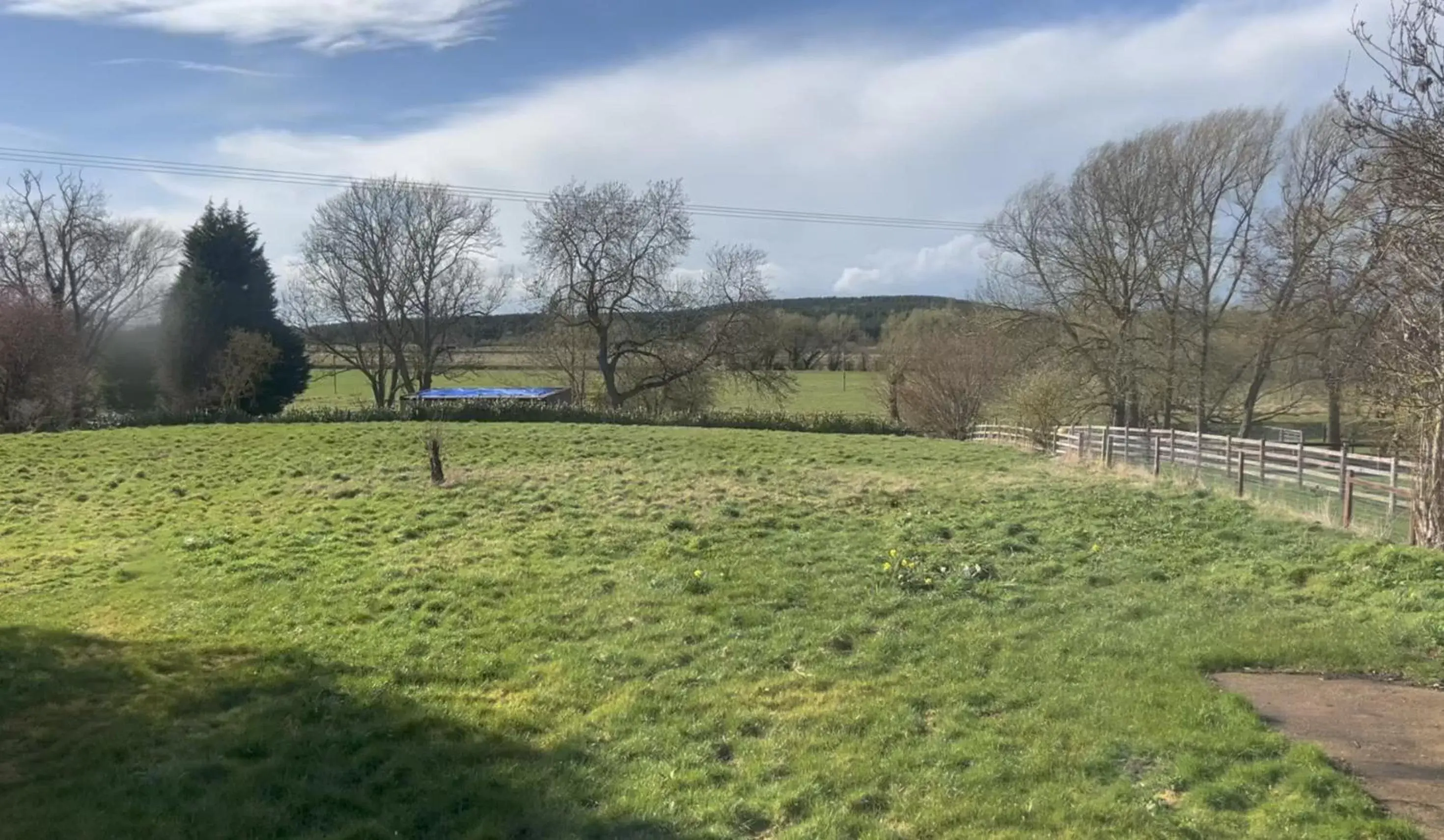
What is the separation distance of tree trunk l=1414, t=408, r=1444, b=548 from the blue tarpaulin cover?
1302 inches

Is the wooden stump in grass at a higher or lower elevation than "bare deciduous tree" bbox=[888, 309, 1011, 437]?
lower

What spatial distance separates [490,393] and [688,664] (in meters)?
41.4

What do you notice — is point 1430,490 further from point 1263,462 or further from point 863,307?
point 863,307

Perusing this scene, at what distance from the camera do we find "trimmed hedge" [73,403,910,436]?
32.5 m

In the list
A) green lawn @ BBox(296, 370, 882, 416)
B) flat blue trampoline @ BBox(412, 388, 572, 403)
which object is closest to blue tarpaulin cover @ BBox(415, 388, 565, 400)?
flat blue trampoline @ BBox(412, 388, 572, 403)

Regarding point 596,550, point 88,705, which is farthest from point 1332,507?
point 88,705

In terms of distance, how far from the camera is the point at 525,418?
36.1 m

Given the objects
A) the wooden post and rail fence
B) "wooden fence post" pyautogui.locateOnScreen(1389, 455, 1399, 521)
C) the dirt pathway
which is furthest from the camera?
the wooden post and rail fence

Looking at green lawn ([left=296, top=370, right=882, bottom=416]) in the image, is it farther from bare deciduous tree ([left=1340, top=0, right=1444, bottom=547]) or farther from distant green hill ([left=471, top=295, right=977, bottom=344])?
bare deciduous tree ([left=1340, top=0, right=1444, bottom=547])

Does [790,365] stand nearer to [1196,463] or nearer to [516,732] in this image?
[1196,463]

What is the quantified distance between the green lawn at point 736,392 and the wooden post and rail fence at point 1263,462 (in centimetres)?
1792

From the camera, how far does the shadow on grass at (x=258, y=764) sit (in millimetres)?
Answer: 5090

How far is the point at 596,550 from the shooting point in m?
12.1

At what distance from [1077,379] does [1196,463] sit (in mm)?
17543
